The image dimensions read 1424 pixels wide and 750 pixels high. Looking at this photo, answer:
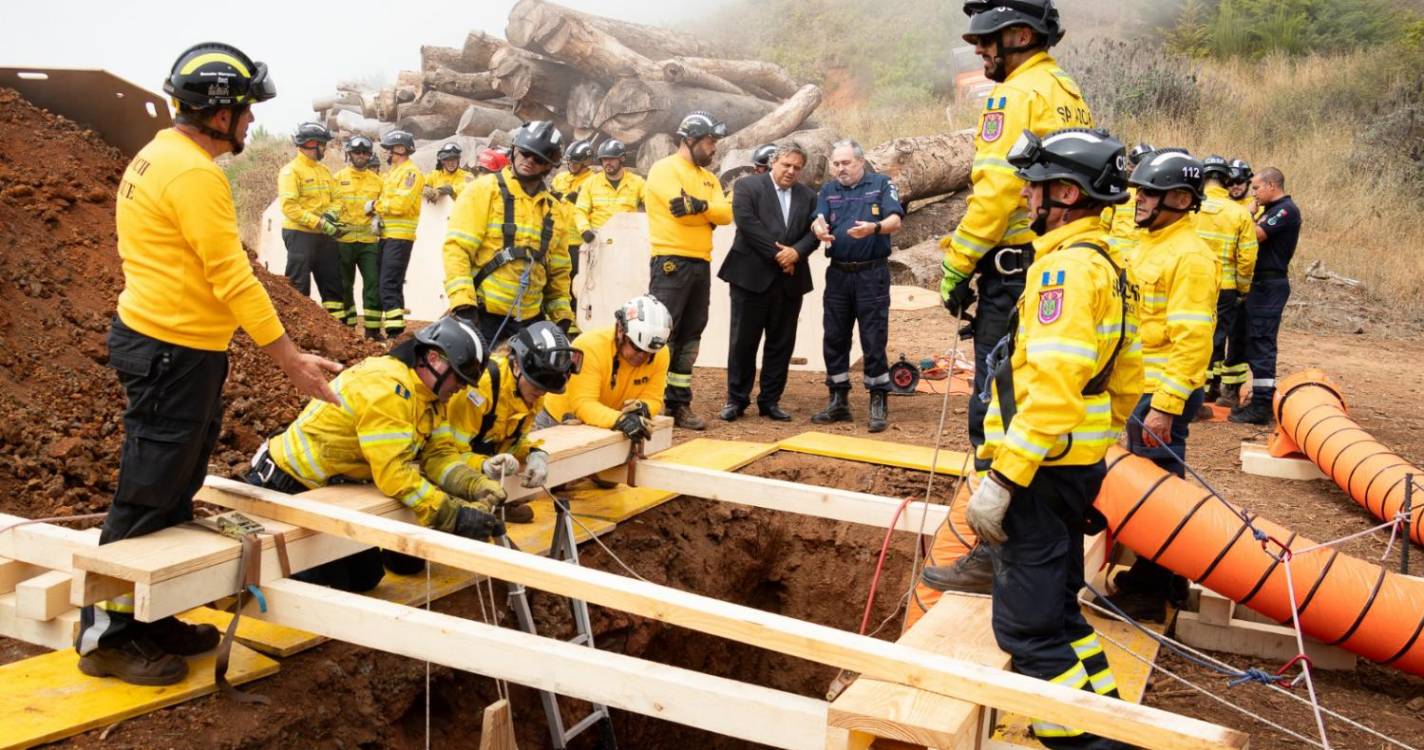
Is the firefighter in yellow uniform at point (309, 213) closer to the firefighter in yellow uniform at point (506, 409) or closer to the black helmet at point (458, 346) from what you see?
the firefighter in yellow uniform at point (506, 409)

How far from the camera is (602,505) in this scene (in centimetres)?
591

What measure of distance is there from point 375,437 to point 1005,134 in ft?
9.07

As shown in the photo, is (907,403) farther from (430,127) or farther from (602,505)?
(430,127)

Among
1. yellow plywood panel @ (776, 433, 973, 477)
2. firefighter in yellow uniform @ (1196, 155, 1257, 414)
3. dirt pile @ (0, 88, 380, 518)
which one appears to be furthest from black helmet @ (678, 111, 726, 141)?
firefighter in yellow uniform @ (1196, 155, 1257, 414)

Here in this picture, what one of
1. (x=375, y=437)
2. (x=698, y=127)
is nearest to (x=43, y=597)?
(x=375, y=437)

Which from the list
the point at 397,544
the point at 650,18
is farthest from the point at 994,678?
the point at 650,18

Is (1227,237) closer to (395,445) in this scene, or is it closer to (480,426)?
(480,426)

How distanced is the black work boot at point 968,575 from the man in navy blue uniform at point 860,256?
357 centimetres

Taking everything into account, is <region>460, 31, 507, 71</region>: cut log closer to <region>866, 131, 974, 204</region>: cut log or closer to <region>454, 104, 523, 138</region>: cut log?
<region>454, 104, 523, 138</region>: cut log

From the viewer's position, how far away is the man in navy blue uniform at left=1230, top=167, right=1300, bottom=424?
898 cm

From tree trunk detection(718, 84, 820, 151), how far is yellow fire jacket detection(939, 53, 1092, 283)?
12.2 m

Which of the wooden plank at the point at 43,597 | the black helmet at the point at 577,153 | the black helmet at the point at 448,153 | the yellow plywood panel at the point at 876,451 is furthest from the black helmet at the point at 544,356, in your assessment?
the black helmet at the point at 448,153

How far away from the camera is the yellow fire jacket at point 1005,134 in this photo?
14.8ft

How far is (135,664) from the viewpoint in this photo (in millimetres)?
3625
